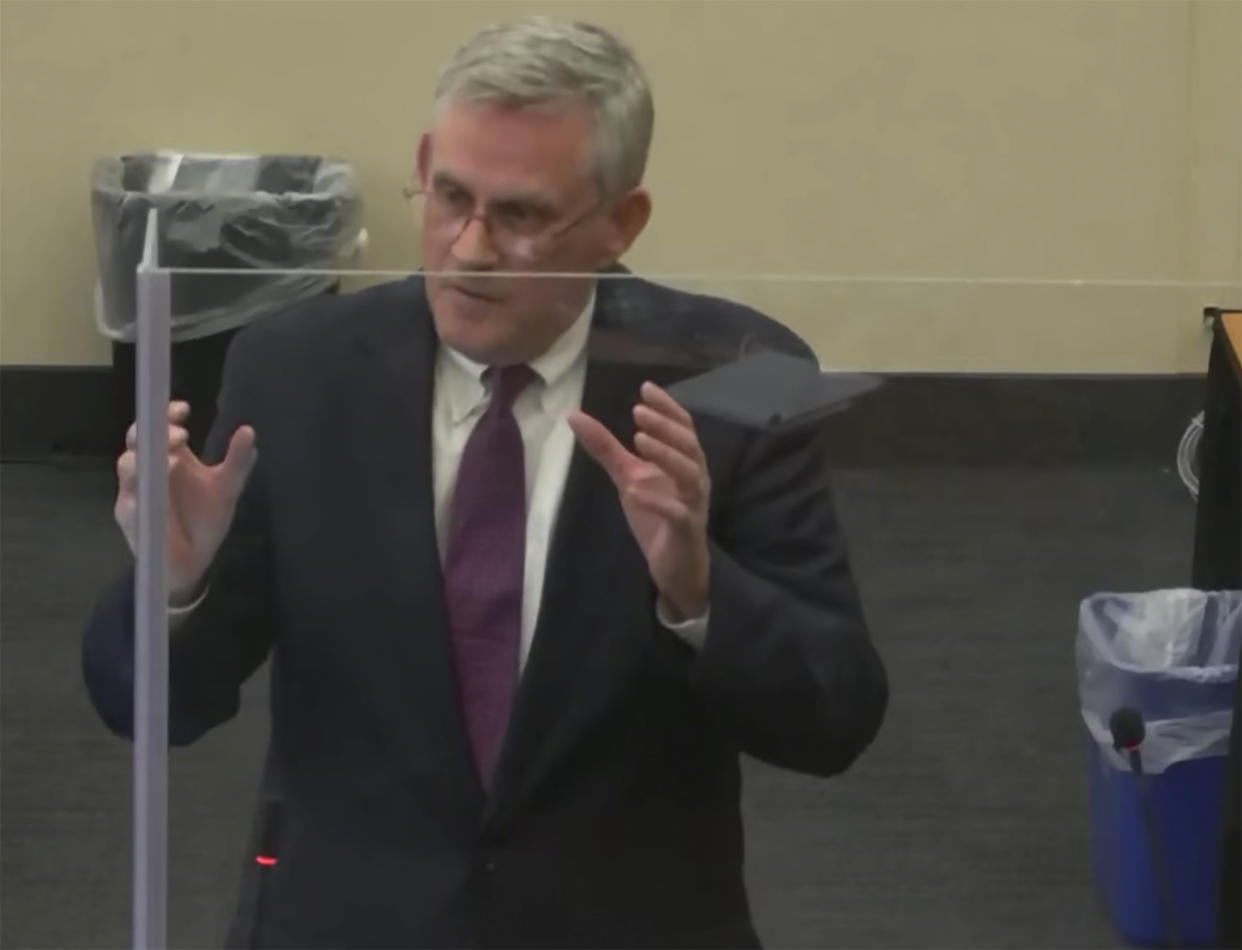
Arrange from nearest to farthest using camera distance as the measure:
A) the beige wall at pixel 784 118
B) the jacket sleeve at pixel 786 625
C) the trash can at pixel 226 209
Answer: the jacket sleeve at pixel 786 625 → the trash can at pixel 226 209 → the beige wall at pixel 784 118

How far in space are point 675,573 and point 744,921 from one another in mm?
204

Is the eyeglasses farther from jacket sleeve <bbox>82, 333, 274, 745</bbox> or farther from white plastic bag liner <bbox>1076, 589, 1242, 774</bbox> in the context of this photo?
white plastic bag liner <bbox>1076, 589, 1242, 774</bbox>

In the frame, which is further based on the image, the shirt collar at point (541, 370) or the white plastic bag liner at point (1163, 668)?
the white plastic bag liner at point (1163, 668)

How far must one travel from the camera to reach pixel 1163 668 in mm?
1005

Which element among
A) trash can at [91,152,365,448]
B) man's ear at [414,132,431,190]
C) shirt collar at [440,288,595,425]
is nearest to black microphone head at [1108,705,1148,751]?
shirt collar at [440,288,595,425]

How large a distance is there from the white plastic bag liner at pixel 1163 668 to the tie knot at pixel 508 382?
0.31 metres

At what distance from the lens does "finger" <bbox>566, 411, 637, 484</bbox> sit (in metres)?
0.82

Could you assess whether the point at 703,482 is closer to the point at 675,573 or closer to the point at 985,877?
the point at 675,573

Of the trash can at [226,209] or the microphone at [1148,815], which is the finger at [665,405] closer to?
the microphone at [1148,815]

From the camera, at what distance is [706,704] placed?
909mm

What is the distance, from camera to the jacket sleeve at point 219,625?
2.76ft

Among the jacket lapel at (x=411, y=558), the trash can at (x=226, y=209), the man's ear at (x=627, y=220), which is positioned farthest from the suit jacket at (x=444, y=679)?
the trash can at (x=226, y=209)

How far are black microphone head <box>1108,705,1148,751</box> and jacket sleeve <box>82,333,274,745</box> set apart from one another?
441mm

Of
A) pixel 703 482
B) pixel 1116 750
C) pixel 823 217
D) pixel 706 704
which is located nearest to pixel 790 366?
pixel 703 482
